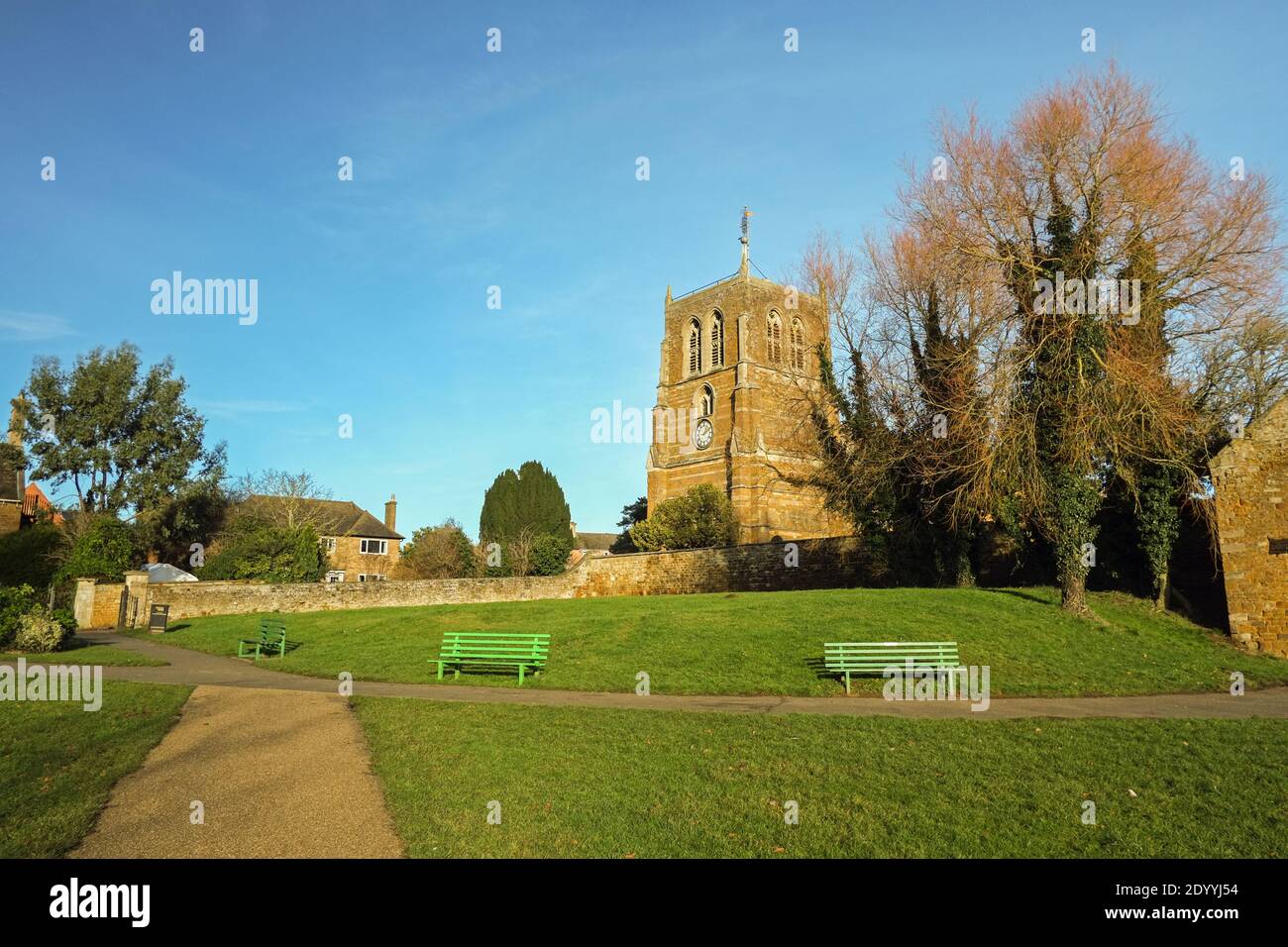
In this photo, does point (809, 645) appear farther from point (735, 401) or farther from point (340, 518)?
point (340, 518)

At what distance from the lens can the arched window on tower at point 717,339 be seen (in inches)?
2170

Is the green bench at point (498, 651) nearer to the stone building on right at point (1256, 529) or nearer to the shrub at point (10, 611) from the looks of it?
the shrub at point (10, 611)

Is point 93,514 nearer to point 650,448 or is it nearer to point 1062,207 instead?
point 650,448

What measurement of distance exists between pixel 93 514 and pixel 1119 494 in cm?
4578

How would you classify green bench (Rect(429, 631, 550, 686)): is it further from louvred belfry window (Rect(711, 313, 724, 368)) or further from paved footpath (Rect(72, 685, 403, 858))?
louvred belfry window (Rect(711, 313, 724, 368))

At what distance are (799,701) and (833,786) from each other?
4898 millimetres

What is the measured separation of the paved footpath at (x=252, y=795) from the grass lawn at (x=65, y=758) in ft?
0.60

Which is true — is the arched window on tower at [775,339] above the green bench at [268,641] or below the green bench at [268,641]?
above

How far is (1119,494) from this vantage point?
19641 mm

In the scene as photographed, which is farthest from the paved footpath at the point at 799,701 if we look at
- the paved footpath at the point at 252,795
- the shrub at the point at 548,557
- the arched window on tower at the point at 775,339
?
the arched window on tower at the point at 775,339

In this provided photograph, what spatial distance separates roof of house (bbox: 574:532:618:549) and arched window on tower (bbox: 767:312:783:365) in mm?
40003

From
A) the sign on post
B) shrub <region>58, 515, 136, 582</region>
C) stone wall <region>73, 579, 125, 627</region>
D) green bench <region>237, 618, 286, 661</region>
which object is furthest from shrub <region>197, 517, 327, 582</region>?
green bench <region>237, 618, 286, 661</region>

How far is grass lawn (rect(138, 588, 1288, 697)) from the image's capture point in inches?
528
